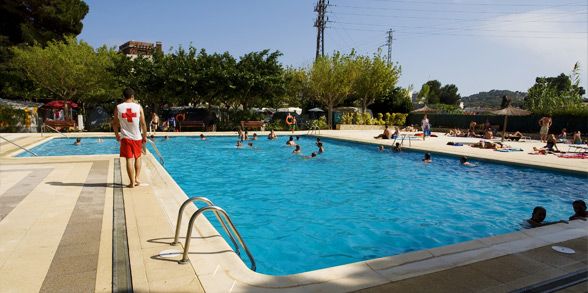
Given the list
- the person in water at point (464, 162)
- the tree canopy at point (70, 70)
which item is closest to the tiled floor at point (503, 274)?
the person in water at point (464, 162)

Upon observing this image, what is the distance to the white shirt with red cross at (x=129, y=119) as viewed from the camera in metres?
6.33

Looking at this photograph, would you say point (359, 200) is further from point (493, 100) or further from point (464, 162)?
point (493, 100)

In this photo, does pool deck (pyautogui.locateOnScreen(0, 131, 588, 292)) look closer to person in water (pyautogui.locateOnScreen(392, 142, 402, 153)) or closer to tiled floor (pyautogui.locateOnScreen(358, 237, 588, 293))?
tiled floor (pyautogui.locateOnScreen(358, 237, 588, 293))

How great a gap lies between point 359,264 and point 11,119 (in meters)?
27.6

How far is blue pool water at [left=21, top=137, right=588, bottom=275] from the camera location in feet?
20.0

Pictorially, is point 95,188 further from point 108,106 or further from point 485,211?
point 108,106

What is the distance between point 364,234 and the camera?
652 cm

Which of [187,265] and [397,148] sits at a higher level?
[397,148]

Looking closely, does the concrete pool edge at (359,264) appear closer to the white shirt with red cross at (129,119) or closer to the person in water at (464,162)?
the white shirt with red cross at (129,119)

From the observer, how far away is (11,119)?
2309 centimetres

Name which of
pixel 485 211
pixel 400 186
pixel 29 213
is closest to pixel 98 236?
pixel 29 213

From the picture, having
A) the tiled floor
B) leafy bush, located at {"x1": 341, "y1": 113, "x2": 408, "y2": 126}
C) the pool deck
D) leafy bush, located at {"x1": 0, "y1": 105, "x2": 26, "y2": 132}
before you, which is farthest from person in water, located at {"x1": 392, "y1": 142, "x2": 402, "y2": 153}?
leafy bush, located at {"x1": 0, "y1": 105, "x2": 26, "y2": 132}

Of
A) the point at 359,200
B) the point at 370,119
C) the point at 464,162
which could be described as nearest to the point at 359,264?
the point at 359,200

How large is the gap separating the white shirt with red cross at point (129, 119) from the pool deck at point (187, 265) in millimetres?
1278
